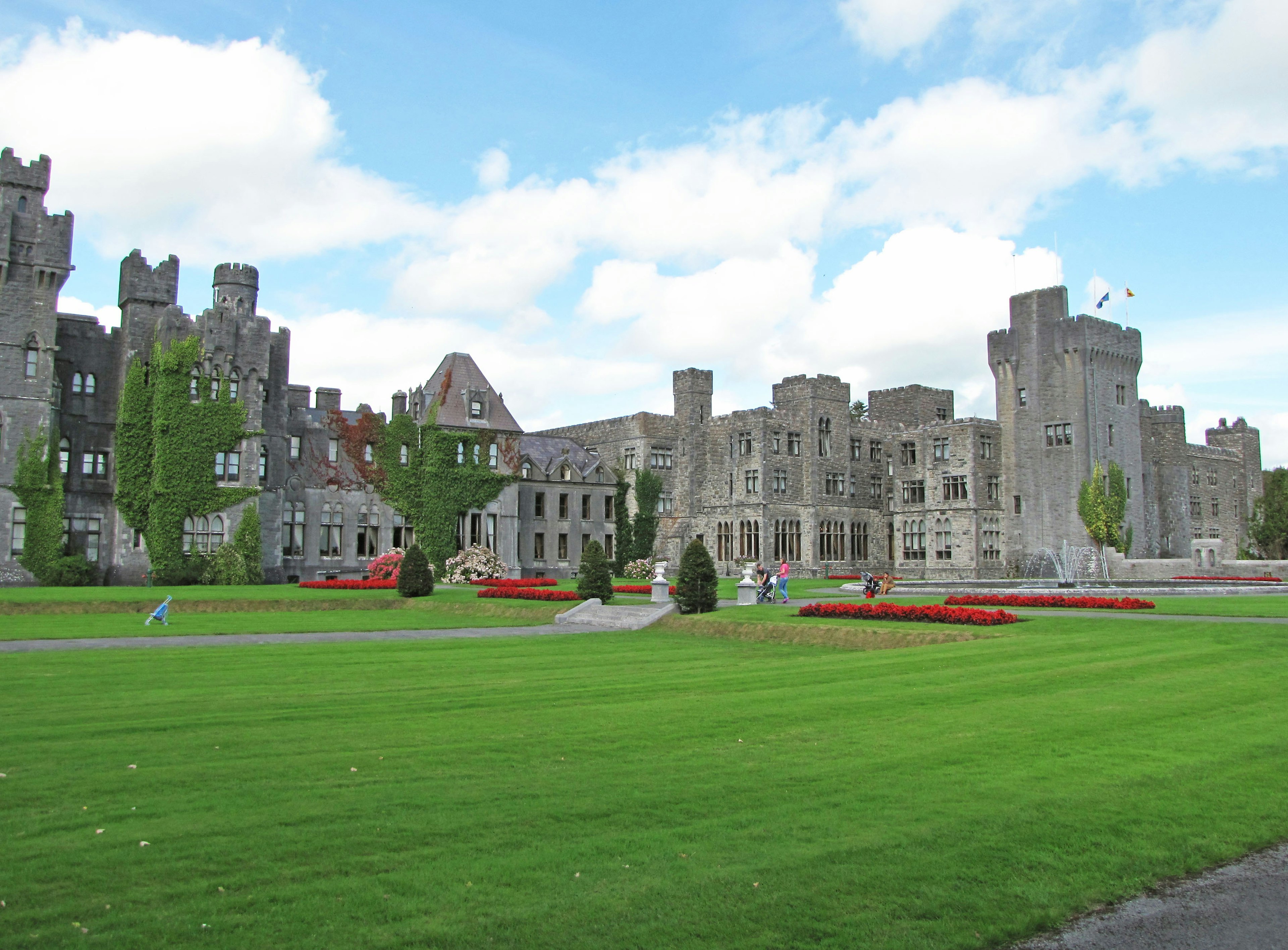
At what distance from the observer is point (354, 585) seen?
45000mm

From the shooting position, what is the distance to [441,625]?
29.5 metres

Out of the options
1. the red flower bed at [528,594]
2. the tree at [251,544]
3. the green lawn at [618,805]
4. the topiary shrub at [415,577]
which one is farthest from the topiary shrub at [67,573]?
the green lawn at [618,805]

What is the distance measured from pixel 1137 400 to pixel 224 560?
191 ft

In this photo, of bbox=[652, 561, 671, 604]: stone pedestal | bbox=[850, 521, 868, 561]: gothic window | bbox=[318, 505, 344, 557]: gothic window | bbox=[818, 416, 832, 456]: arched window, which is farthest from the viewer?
bbox=[850, 521, 868, 561]: gothic window

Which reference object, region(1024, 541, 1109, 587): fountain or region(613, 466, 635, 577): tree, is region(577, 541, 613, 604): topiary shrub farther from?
region(1024, 541, 1109, 587): fountain

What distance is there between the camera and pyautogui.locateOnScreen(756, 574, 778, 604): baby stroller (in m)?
36.4

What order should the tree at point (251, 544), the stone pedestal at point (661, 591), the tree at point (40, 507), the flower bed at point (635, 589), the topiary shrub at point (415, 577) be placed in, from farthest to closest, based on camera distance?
the tree at point (251, 544) < the tree at point (40, 507) < the flower bed at point (635, 589) < the topiary shrub at point (415, 577) < the stone pedestal at point (661, 591)

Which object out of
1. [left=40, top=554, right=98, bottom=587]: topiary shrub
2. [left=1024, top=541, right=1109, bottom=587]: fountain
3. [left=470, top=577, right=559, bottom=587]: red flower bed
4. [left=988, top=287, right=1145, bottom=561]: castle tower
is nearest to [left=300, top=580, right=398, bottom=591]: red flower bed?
[left=470, top=577, right=559, bottom=587]: red flower bed

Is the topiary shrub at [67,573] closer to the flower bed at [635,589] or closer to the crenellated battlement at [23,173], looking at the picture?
the crenellated battlement at [23,173]

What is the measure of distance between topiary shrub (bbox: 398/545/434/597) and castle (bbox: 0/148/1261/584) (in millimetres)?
16486

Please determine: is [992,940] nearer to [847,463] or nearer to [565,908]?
[565,908]

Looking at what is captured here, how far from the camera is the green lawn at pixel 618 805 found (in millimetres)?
6531

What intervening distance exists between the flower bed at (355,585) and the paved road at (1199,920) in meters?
37.8

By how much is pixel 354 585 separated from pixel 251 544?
27.3ft
